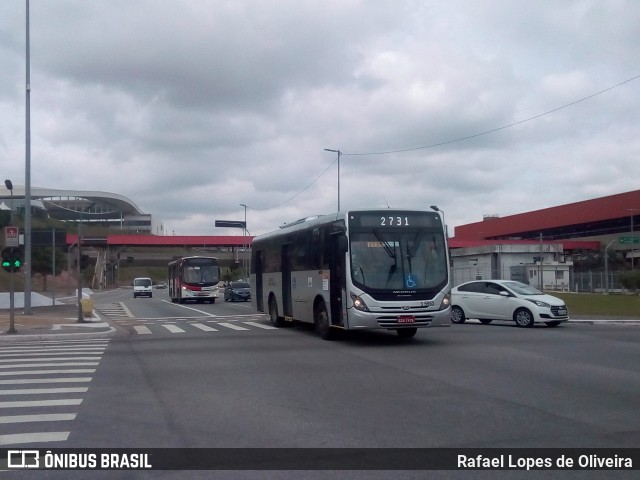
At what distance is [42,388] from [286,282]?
1252cm

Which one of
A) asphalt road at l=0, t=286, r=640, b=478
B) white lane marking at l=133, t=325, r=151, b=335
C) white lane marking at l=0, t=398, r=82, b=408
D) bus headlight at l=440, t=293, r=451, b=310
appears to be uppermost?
bus headlight at l=440, t=293, r=451, b=310

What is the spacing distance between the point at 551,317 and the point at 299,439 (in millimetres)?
17861

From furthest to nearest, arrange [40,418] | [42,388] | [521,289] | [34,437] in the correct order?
[521,289] → [42,388] → [40,418] → [34,437]

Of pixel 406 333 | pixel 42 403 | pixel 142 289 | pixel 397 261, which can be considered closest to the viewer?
pixel 42 403

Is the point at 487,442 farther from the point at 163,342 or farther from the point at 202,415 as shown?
the point at 163,342

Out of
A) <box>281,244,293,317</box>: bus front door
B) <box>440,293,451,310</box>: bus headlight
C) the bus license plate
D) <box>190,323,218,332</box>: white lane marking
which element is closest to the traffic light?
<box>190,323,218,332</box>: white lane marking

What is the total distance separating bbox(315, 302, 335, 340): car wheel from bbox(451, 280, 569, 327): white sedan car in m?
7.85

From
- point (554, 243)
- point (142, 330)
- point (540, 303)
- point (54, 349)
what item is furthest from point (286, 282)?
point (554, 243)

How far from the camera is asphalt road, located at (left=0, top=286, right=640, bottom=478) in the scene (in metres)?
8.52

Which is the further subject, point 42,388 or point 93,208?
point 93,208

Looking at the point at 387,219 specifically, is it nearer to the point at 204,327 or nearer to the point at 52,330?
the point at 204,327

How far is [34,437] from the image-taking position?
8672mm

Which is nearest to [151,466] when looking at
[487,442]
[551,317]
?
[487,442]

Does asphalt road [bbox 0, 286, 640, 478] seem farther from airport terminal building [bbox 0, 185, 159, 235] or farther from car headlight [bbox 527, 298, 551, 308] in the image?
airport terminal building [bbox 0, 185, 159, 235]
